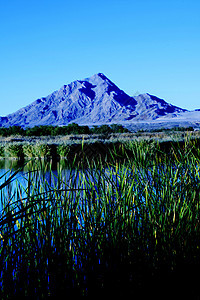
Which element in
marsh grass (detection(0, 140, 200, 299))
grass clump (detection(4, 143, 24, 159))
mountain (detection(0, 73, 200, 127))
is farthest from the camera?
mountain (detection(0, 73, 200, 127))

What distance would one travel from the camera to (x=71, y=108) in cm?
13725

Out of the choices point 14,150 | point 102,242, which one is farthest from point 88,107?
point 102,242

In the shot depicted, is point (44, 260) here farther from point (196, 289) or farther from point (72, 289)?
point (196, 289)

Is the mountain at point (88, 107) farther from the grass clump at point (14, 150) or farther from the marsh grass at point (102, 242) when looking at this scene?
the marsh grass at point (102, 242)

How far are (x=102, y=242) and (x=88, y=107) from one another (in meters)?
138

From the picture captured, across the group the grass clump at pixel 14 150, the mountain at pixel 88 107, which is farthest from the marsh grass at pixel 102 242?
the mountain at pixel 88 107

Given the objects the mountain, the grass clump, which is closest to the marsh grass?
the grass clump

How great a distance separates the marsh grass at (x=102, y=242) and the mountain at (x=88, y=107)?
4391 inches

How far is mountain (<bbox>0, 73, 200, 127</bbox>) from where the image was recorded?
407 ft

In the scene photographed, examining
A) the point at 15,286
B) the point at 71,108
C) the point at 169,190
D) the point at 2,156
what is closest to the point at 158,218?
the point at 169,190

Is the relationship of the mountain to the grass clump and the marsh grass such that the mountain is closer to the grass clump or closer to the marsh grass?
the grass clump

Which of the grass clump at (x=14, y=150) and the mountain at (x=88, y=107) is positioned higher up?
the mountain at (x=88, y=107)

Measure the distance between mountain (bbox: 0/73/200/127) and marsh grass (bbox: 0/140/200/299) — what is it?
111537 millimetres

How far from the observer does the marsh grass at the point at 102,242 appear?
1393 mm
